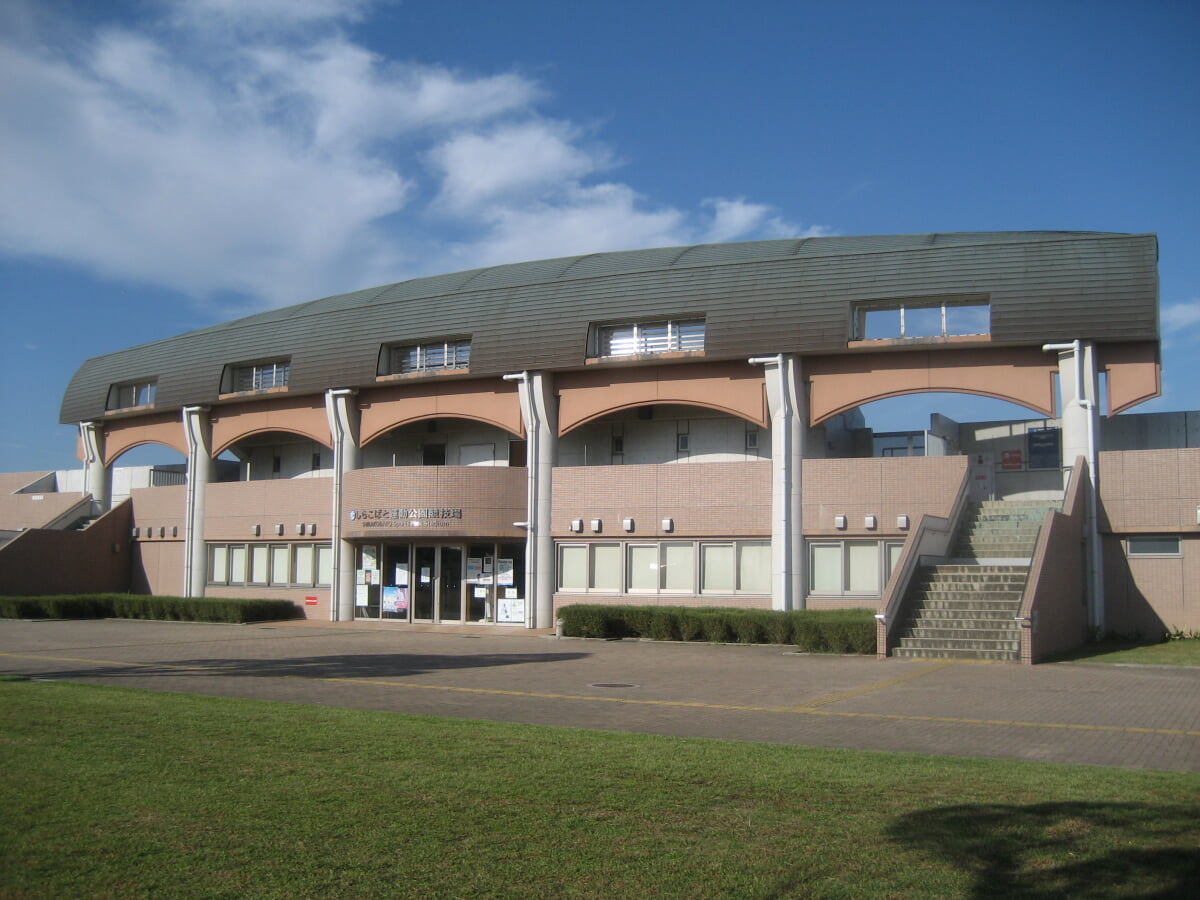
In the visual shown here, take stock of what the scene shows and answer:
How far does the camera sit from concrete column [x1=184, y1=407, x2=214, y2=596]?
3616cm

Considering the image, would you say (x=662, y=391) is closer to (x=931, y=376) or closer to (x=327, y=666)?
(x=931, y=376)

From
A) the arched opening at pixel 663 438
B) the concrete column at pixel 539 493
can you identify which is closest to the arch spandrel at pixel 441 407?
the concrete column at pixel 539 493

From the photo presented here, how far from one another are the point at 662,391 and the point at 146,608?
17.0 meters

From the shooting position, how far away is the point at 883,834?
21.1 ft

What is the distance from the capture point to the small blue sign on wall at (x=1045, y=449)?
27.2m

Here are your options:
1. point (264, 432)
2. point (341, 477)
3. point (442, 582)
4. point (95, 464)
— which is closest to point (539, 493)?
point (442, 582)

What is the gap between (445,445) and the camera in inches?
1320

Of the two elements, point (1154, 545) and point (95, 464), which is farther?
point (95, 464)

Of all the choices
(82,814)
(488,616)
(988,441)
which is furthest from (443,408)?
(82,814)

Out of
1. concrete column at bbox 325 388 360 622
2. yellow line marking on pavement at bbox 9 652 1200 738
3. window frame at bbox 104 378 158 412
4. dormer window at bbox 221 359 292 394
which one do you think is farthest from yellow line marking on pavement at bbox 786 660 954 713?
window frame at bbox 104 378 158 412

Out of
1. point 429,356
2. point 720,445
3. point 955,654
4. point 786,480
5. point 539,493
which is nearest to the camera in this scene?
point 955,654

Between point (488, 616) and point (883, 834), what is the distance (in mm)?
24212

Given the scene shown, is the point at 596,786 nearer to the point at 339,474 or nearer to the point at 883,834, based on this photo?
the point at 883,834

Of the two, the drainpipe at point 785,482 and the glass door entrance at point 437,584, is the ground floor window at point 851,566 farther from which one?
the glass door entrance at point 437,584
